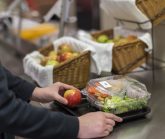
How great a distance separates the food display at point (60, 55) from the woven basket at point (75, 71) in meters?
0.03

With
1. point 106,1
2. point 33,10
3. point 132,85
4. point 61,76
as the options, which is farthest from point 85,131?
point 33,10

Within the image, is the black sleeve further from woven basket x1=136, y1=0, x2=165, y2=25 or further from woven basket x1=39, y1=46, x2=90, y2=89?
woven basket x1=136, y1=0, x2=165, y2=25

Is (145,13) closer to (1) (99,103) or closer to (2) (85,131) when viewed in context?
(1) (99,103)

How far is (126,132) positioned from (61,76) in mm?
369

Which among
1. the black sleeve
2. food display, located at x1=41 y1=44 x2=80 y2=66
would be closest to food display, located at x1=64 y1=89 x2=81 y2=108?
the black sleeve

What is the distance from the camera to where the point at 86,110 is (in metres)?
0.96

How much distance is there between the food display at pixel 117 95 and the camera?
898 millimetres

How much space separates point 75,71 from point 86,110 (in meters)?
0.24

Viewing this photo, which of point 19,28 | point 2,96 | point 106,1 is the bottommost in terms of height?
point 19,28

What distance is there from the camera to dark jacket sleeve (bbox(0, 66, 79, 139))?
0.73 m

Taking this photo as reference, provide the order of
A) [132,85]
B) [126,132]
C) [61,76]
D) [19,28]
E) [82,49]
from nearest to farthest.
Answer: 1. [126,132]
2. [132,85]
3. [61,76]
4. [82,49]
5. [19,28]

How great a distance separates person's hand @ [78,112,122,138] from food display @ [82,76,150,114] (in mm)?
A: 49

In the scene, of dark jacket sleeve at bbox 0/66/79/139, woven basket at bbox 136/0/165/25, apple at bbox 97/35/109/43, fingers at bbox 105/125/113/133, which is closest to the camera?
dark jacket sleeve at bbox 0/66/79/139

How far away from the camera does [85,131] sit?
802 millimetres
